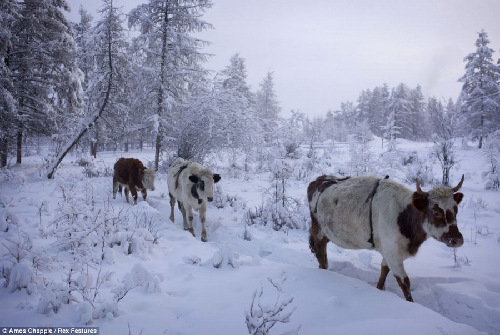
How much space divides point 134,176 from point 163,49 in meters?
8.57

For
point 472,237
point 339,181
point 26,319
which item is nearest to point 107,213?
point 26,319

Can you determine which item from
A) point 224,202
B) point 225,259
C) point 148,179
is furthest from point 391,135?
point 225,259

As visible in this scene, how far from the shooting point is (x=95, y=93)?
13.5 meters

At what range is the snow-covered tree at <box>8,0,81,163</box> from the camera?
567 inches

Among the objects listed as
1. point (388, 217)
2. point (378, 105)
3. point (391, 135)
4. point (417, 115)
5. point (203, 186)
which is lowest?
point (203, 186)

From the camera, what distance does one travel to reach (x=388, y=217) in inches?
136

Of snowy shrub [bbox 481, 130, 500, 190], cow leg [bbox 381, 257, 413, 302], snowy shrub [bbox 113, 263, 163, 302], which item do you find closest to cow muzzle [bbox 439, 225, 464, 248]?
cow leg [bbox 381, 257, 413, 302]

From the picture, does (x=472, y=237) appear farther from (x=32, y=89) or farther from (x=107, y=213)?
(x=32, y=89)

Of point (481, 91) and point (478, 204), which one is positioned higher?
point (481, 91)

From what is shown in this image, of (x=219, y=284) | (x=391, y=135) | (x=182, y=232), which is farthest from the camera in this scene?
(x=391, y=135)

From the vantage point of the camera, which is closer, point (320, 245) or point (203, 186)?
point (320, 245)

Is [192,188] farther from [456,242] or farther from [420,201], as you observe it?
[456,242]

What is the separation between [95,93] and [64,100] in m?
5.42

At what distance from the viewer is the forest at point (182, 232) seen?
2.53 meters
